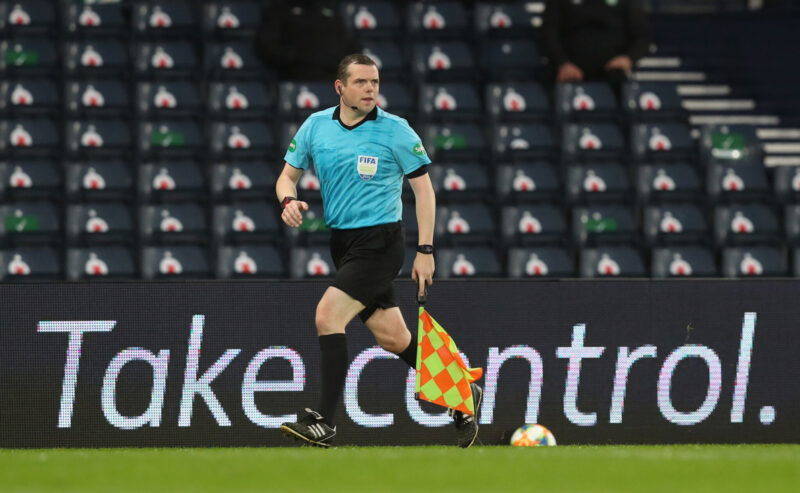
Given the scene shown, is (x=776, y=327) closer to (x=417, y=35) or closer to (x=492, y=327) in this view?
(x=492, y=327)

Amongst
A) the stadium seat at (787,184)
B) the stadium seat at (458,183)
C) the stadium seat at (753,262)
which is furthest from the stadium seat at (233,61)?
the stadium seat at (787,184)

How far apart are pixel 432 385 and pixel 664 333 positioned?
1862 mm

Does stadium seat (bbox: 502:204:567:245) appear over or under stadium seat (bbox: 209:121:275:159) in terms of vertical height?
under

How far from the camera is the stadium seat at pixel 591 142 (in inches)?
480

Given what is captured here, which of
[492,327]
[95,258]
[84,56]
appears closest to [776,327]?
[492,327]

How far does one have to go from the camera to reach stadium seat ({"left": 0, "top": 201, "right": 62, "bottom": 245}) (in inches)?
445

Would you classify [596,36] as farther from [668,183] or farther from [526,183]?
[526,183]

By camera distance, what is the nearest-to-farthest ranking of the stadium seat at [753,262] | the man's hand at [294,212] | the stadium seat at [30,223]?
the man's hand at [294,212] → the stadium seat at [30,223] → the stadium seat at [753,262]

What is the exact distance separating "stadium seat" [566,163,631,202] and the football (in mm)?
3961

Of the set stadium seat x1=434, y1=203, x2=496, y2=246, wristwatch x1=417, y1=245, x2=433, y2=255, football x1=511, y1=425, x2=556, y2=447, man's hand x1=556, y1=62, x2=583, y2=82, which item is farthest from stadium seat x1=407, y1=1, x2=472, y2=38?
wristwatch x1=417, y1=245, x2=433, y2=255

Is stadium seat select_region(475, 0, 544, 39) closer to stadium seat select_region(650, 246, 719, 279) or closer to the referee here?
stadium seat select_region(650, 246, 719, 279)

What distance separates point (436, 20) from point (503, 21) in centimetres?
64

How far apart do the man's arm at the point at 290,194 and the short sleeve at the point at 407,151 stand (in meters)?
0.52

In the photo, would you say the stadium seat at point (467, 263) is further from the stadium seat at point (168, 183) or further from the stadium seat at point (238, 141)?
the stadium seat at point (168, 183)
